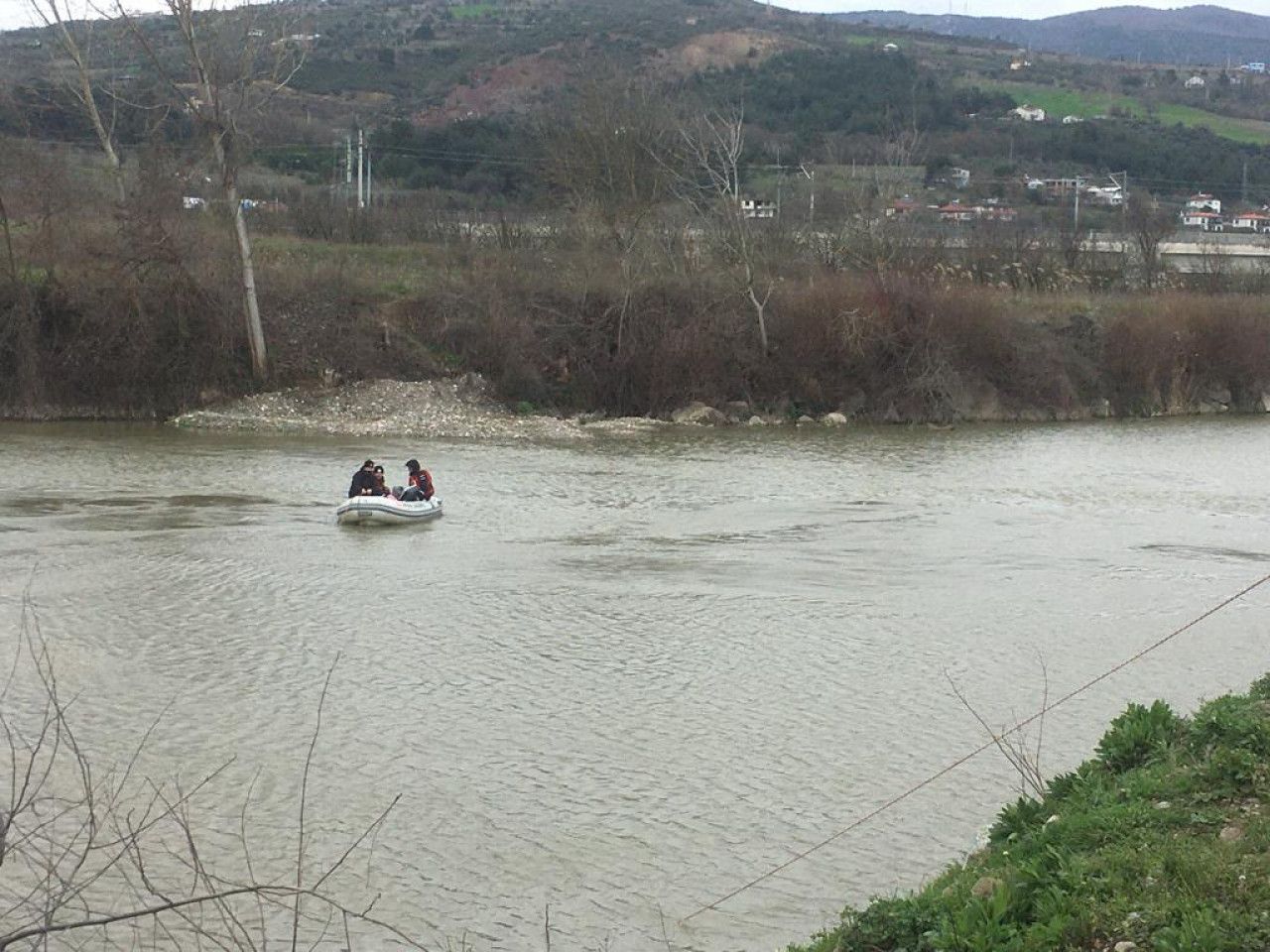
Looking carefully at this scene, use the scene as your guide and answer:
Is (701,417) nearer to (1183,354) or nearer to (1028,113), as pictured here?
(1183,354)

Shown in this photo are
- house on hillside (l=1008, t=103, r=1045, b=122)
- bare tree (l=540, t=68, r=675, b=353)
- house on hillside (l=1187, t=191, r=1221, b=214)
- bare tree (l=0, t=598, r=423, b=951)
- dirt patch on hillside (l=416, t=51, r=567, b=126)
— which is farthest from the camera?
house on hillside (l=1008, t=103, r=1045, b=122)

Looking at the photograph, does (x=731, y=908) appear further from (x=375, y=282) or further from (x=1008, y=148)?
(x=1008, y=148)

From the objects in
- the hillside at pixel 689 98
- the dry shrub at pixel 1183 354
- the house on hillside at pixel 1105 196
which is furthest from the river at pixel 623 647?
the house on hillside at pixel 1105 196

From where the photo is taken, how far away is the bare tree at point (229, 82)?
139 feet

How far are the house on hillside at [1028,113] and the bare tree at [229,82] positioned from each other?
340ft

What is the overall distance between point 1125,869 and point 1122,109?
5853 inches

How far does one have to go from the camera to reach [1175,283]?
223 ft

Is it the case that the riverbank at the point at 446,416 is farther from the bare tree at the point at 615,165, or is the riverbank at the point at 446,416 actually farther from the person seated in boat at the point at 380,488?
the person seated in boat at the point at 380,488

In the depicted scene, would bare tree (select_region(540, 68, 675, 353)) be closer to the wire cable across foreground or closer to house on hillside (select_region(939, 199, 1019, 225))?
house on hillside (select_region(939, 199, 1019, 225))

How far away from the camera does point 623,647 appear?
62.3 feet

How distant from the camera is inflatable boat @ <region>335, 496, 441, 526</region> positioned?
2664 cm

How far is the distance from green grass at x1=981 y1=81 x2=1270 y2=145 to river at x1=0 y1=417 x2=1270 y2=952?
114 m

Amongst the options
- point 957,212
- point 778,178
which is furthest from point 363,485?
point 957,212

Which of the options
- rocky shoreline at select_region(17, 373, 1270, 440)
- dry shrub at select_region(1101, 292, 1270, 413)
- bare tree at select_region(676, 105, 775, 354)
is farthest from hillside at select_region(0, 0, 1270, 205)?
rocky shoreline at select_region(17, 373, 1270, 440)
